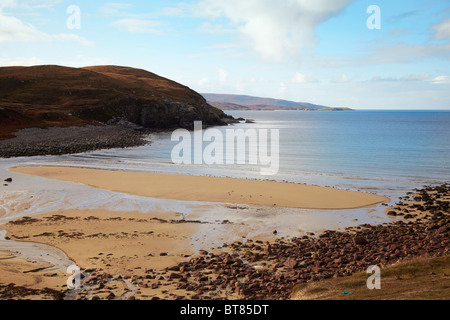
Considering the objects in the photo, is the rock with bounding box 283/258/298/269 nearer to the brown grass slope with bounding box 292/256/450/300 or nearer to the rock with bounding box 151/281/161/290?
the brown grass slope with bounding box 292/256/450/300

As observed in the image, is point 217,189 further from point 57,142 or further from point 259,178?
point 57,142

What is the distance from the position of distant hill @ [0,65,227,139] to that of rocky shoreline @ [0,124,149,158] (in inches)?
214

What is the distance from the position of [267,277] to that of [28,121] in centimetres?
6260

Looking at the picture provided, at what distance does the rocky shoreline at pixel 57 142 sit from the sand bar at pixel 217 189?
40.0 feet

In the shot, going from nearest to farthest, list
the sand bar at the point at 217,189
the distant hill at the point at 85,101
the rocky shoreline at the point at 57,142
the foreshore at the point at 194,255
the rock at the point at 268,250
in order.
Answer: the foreshore at the point at 194,255 < the rock at the point at 268,250 < the sand bar at the point at 217,189 < the rocky shoreline at the point at 57,142 < the distant hill at the point at 85,101

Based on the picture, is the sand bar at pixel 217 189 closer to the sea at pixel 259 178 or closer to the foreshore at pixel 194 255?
the sea at pixel 259 178

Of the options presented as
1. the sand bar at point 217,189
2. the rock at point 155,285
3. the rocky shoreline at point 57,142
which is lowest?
the rock at point 155,285

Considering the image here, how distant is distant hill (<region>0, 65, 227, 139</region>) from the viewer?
74812 mm

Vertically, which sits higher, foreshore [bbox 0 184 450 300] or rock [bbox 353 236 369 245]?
rock [bbox 353 236 369 245]

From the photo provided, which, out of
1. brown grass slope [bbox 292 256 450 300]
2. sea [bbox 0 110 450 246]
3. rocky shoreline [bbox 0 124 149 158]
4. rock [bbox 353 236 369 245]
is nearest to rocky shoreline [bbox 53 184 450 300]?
rock [bbox 353 236 369 245]

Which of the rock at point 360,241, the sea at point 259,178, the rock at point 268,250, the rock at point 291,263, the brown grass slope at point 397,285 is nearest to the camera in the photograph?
the brown grass slope at point 397,285

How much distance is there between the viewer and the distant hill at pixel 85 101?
245 feet

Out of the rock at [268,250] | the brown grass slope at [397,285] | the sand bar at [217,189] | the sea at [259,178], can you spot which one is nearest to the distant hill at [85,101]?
the sea at [259,178]

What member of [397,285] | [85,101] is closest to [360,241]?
[397,285]
